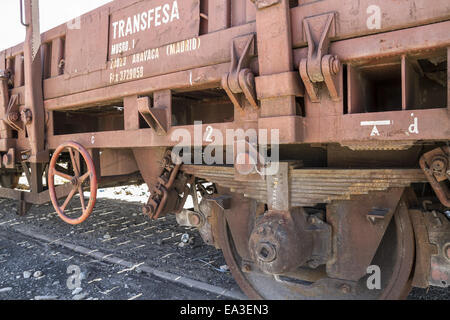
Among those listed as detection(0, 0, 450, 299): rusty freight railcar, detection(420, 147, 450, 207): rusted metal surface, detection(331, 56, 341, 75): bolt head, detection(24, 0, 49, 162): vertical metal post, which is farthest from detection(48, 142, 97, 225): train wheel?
Answer: detection(420, 147, 450, 207): rusted metal surface

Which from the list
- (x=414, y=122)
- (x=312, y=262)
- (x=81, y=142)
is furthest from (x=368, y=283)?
(x=81, y=142)

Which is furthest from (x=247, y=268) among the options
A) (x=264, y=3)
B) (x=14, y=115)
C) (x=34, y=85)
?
(x=14, y=115)

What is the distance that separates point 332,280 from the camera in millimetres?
2459

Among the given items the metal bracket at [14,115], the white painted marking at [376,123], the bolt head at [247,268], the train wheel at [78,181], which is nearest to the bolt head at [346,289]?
the bolt head at [247,268]

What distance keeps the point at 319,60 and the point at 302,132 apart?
463mm

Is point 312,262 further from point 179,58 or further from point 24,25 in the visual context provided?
point 24,25

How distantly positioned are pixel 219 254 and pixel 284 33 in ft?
8.94

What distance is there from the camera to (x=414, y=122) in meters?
A: 1.85

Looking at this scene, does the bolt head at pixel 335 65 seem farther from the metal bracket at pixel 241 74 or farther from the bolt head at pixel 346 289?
the bolt head at pixel 346 289

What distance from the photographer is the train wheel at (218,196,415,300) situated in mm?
2258

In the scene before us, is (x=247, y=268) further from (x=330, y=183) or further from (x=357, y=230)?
(x=330, y=183)

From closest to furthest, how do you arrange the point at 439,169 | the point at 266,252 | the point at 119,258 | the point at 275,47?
the point at 439,169 < the point at 275,47 < the point at 266,252 < the point at 119,258

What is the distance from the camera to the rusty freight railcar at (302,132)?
1974mm

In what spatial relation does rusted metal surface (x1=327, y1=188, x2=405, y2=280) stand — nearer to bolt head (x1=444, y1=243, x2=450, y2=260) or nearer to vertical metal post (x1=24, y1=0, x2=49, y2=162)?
bolt head (x1=444, y1=243, x2=450, y2=260)
